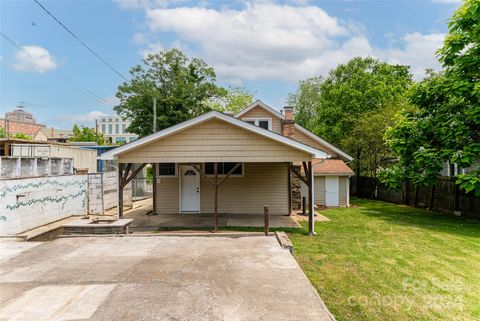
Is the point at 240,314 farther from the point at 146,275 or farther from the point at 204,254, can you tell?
the point at 204,254

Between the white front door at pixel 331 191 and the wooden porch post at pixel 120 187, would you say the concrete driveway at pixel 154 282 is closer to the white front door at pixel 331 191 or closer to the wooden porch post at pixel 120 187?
the wooden porch post at pixel 120 187

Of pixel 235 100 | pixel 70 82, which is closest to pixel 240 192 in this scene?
pixel 70 82

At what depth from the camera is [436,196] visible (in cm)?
1421

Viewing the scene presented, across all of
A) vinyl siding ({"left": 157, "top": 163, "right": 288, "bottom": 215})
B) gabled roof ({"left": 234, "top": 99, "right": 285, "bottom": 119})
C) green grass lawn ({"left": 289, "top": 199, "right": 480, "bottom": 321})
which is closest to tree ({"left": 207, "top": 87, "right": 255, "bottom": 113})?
gabled roof ({"left": 234, "top": 99, "right": 285, "bottom": 119})

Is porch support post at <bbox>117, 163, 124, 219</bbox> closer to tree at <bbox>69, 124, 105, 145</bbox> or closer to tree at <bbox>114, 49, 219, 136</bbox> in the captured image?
tree at <bbox>114, 49, 219, 136</bbox>

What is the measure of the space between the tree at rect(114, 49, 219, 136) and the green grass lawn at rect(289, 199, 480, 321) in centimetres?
2165

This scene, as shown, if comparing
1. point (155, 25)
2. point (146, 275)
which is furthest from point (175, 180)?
point (146, 275)

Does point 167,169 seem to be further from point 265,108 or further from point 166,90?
point 166,90

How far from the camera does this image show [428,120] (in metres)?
12.6

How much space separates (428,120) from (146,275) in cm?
1271

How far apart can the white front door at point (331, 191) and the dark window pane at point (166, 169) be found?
27.4 ft

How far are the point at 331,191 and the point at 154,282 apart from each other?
1329 centimetres

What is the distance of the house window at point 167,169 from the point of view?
1226 cm

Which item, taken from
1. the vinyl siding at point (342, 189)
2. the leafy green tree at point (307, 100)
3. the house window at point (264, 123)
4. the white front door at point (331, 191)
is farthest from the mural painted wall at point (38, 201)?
the leafy green tree at point (307, 100)
